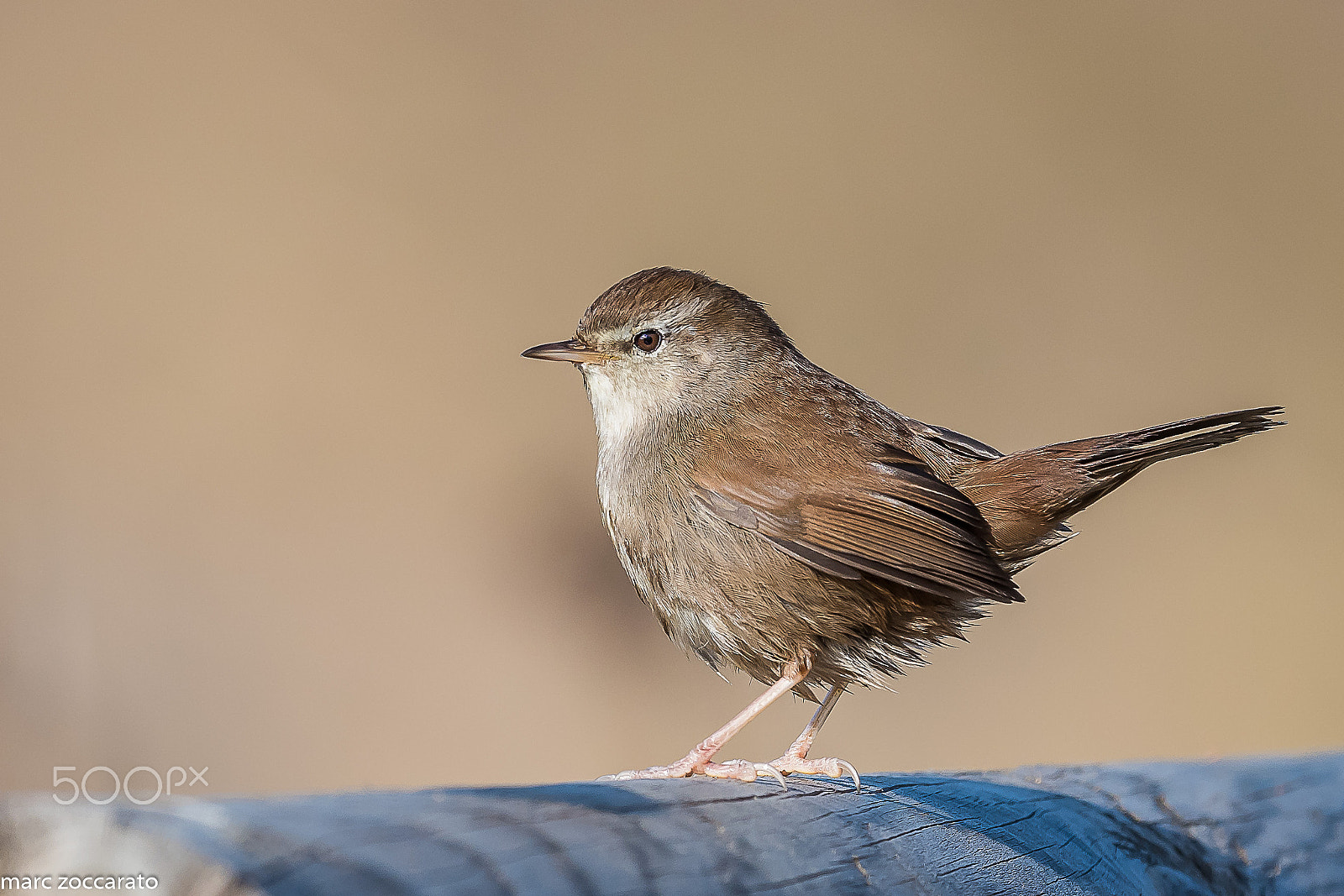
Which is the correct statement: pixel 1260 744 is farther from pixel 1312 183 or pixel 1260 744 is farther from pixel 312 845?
pixel 312 845

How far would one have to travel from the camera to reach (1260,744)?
6.96 m

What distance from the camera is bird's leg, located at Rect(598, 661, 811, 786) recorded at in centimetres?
287

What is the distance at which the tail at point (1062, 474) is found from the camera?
10.8 ft

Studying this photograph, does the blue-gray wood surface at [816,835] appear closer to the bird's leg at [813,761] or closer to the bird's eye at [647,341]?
the bird's leg at [813,761]

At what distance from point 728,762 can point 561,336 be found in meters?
3.81

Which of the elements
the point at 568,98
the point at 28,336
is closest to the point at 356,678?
the point at 28,336

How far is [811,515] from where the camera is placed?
11.0ft

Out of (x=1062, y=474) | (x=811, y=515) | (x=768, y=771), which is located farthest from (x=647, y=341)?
(x=768, y=771)

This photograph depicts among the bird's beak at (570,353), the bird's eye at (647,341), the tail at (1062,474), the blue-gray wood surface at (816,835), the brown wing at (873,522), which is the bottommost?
the blue-gray wood surface at (816,835)

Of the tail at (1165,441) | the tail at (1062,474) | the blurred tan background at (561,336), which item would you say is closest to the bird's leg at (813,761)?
the tail at (1062,474)

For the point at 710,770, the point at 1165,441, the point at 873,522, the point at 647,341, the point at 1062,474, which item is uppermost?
the point at 647,341

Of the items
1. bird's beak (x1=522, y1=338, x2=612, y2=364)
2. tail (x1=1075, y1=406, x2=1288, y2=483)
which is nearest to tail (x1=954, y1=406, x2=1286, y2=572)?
tail (x1=1075, y1=406, x2=1288, y2=483)

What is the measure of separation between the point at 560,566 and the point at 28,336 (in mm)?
2759

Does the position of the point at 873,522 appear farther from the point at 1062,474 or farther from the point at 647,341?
the point at 647,341
